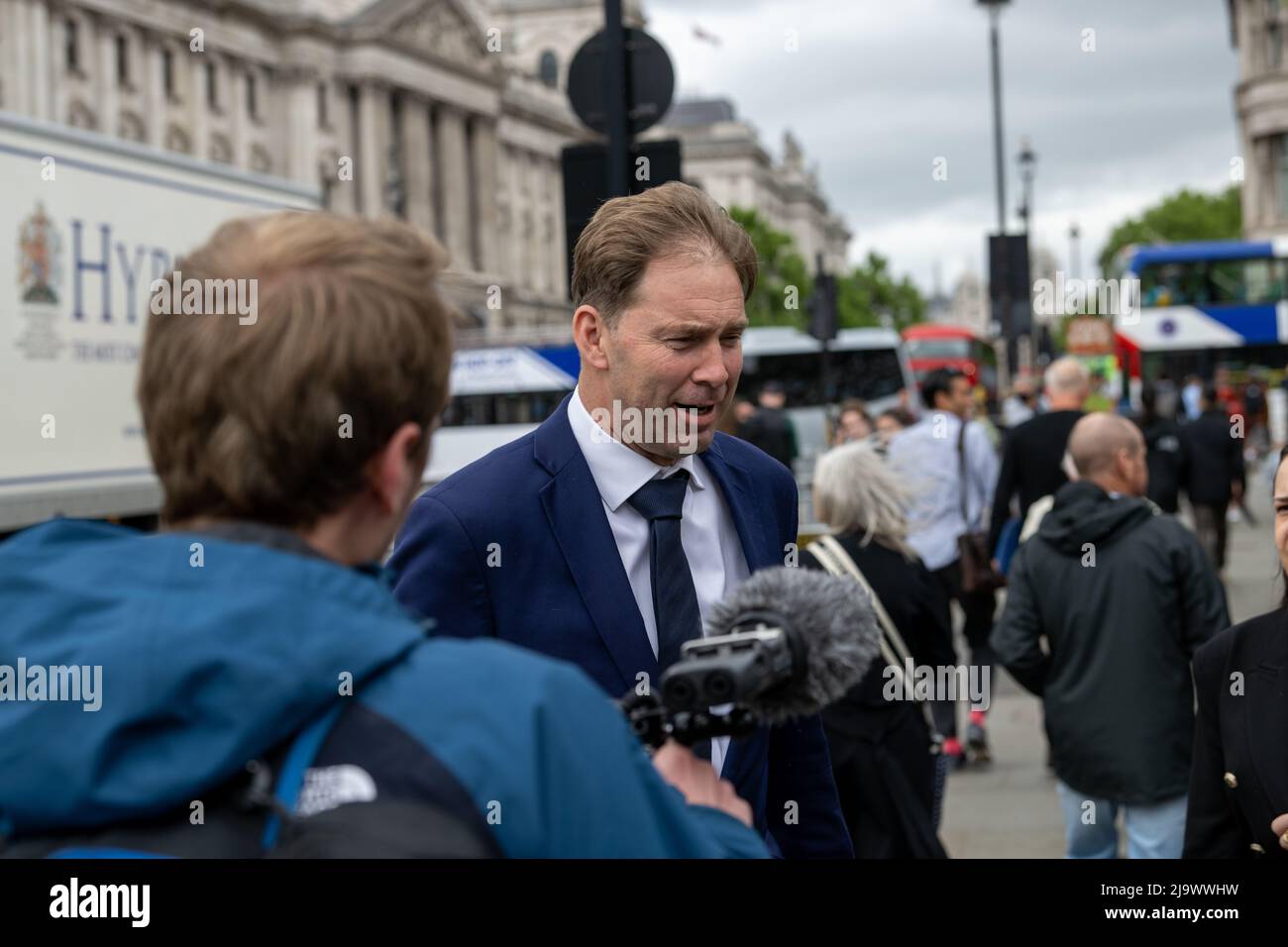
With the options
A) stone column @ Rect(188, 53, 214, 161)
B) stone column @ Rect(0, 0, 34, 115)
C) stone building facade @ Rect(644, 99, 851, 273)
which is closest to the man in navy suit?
stone column @ Rect(0, 0, 34, 115)

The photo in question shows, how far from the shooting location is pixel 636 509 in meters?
2.97

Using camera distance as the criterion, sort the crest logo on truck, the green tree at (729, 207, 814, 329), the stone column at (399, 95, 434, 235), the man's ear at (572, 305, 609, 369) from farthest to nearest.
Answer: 1. the stone column at (399, 95, 434, 235)
2. the green tree at (729, 207, 814, 329)
3. the crest logo on truck
4. the man's ear at (572, 305, 609, 369)

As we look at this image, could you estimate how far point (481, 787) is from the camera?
136cm

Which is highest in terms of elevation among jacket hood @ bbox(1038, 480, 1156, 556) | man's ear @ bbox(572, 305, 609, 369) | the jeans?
man's ear @ bbox(572, 305, 609, 369)

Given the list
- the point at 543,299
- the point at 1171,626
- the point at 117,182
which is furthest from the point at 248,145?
the point at 1171,626

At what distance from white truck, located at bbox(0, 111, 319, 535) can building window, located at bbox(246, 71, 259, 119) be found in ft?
168

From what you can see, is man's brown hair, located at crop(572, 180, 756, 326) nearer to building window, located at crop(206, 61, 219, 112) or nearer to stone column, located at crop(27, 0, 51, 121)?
stone column, located at crop(27, 0, 51, 121)

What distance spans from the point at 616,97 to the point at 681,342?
3.58 m

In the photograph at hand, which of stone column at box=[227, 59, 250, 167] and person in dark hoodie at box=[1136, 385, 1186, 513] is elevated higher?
stone column at box=[227, 59, 250, 167]

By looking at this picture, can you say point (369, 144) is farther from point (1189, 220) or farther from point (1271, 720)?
point (1271, 720)

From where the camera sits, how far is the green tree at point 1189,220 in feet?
349

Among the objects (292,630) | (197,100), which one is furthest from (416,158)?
(292,630)

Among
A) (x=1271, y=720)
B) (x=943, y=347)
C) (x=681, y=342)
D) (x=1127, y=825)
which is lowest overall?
(x=1127, y=825)

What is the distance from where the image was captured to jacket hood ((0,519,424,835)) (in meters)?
1.34
